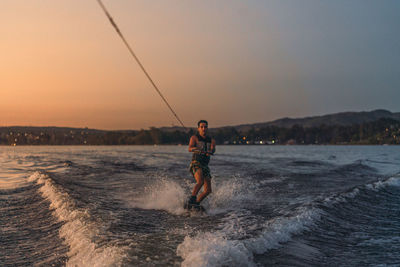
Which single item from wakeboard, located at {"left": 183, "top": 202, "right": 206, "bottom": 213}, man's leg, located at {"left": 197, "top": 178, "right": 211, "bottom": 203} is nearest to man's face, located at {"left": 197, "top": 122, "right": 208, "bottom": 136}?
man's leg, located at {"left": 197, "top": 178, "right": 211, "bottom": 203}

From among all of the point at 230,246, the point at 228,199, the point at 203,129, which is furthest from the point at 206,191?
the point at 230,246

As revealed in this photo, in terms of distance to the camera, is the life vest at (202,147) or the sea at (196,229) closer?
the sea at (196,229)

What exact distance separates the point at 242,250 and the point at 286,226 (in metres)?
2.54

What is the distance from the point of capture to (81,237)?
23.2 ft

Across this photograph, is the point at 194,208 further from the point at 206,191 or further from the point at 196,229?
the point at 196,229

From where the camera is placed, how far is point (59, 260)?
604cm

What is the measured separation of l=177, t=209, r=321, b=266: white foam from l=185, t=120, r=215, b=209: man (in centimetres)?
206

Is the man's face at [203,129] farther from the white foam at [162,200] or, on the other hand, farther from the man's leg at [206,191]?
the white foam at [162,200]

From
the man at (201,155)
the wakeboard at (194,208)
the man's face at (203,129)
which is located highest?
the man's face at (203,129)

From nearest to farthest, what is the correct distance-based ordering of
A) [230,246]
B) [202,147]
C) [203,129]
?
[230,246]
[203,129]
[202,147]

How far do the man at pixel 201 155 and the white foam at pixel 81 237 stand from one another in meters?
2.98

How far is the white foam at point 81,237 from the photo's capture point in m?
5.64

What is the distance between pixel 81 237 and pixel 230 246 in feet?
9.61

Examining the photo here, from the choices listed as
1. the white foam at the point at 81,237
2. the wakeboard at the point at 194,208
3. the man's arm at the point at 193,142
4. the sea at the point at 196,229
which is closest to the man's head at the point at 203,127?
the man's arm at the point at 193,142
